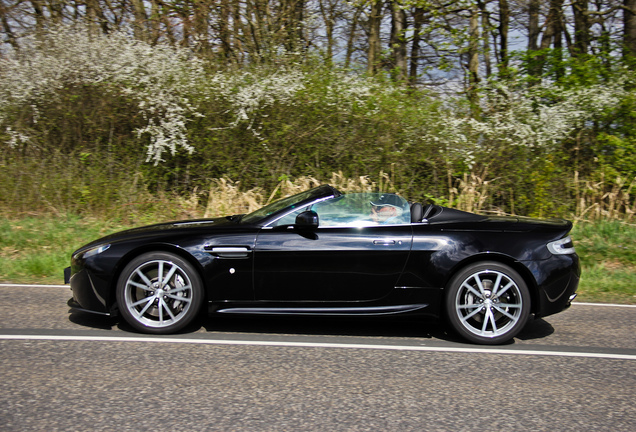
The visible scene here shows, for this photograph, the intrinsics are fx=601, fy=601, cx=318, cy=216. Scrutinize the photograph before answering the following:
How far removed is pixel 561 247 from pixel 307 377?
2.54 metres

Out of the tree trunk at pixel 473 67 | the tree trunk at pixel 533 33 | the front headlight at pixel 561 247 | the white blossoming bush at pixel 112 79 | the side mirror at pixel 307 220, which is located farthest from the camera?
the tree trunk at pixel 533 33

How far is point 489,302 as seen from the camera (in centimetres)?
503

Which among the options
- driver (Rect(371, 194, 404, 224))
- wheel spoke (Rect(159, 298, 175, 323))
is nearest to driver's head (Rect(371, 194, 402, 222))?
driver (Rect(371, 194, 404, 224))

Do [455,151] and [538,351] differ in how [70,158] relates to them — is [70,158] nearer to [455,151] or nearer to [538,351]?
[455,151]

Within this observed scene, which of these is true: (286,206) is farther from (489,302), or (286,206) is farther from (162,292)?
(489,302)

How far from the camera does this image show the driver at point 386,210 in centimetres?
525

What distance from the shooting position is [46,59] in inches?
461

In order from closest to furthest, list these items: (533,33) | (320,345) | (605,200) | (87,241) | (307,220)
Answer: (320,345) < (307,220) < (87,241) < (605,200) < (533,33)

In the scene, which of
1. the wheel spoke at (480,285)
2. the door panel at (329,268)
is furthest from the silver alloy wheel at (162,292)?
the wheel spoke at (480,285)

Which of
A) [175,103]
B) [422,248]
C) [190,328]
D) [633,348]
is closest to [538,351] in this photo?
[633,348]

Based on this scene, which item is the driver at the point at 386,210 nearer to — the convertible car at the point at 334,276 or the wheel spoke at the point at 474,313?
the convertible car at the point at 334,276

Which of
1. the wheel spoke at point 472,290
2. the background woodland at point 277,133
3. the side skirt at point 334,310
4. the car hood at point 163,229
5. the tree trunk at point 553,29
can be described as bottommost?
the side skirt at point 334,310

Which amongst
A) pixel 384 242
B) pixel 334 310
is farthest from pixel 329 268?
pixel 384 242

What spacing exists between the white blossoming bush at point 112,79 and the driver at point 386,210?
701 centimetres
